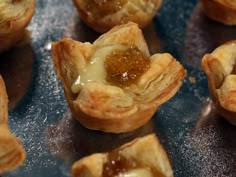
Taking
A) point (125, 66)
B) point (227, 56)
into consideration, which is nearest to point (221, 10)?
point (227, 56)

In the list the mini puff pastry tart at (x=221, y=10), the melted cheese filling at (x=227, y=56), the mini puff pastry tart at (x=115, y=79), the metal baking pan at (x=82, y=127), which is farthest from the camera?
the mini puff pastry tart at (x=221, y=10)

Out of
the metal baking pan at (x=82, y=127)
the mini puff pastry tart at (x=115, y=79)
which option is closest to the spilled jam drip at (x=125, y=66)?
the mini puff pastry tart at (x=115, y=79)

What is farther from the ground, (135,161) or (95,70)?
(95,70)

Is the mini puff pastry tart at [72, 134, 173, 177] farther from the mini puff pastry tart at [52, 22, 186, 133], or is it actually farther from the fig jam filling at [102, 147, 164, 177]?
the mini puff pastry tart at [52, 22, 186, 133]

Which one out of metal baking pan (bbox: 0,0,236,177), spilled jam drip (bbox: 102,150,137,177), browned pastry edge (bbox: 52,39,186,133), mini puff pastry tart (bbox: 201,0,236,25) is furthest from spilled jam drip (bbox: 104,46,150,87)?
mini puff pastry tart (bbox: 201,0,236,25)

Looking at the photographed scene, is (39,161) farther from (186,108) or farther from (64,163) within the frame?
(186,108)

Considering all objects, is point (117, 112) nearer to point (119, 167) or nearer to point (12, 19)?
point (119, 167)

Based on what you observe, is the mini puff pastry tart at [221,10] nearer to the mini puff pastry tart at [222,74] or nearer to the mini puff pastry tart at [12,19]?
the mini puff pastry tart at [222,74]
